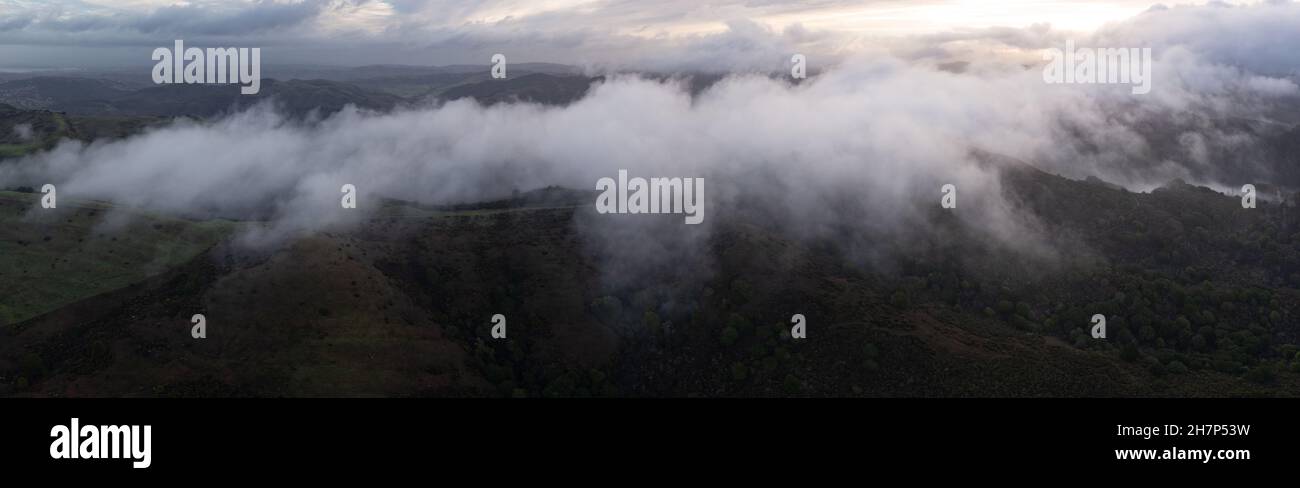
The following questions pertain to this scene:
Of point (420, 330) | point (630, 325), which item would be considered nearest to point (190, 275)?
point (420, 330)

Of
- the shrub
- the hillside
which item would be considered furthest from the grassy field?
the shrub

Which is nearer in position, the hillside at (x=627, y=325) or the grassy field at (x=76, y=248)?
the hillside at (x=627, y=325)

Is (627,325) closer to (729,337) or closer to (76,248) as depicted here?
(729,337)

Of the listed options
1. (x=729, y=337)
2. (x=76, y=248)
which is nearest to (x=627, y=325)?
(x=729, y=337)

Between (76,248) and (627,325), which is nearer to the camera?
(627,325)

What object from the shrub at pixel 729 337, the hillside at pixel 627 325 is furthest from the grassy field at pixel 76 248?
the shrub at pixel 729 337

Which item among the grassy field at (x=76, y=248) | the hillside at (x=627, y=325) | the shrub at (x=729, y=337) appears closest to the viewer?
the hillside at (x=627, y=325)

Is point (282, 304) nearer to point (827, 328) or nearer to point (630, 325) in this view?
point (630, 325)

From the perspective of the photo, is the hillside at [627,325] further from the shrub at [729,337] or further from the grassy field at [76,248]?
the grassy field at [76,248]

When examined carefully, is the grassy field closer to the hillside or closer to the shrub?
the hillside
